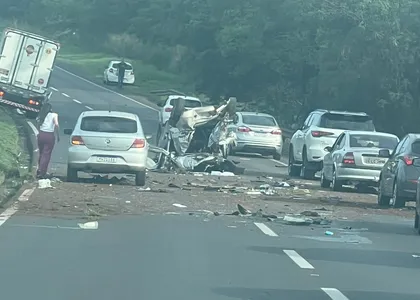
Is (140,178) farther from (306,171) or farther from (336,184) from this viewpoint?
(306,171)

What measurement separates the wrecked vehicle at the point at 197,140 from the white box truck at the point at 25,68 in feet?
31.3

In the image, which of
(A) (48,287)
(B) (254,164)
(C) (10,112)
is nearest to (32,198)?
(A) (48,287)

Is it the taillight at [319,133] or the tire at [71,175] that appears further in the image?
the taillight at [319,133]

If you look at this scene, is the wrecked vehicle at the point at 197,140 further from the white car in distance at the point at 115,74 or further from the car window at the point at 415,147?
→ the white car in distance at the point at 115,74

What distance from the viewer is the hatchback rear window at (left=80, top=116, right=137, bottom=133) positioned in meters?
25.0

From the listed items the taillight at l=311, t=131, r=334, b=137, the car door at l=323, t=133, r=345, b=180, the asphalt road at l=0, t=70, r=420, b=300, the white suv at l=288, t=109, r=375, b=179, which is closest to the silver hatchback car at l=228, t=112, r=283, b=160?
the white suv at l=288, t=109, r=375, b=179

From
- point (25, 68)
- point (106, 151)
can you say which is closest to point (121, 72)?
point (25, 68)

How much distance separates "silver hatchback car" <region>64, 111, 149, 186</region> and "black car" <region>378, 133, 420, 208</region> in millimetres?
5139

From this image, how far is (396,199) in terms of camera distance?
21.9 m

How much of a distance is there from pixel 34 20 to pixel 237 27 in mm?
57572

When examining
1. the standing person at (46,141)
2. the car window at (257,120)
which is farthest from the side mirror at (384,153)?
the car window at (257,120)

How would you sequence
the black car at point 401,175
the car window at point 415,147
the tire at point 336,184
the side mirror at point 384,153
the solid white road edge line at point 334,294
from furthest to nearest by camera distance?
the tire at point 336,184
the side mirror at point 384,153
the car window at point 415,147
the black car at point 401,175
the solid white road edge line at point 334,294

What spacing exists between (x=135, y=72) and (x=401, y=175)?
2374 inches

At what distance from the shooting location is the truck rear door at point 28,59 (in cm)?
3991
